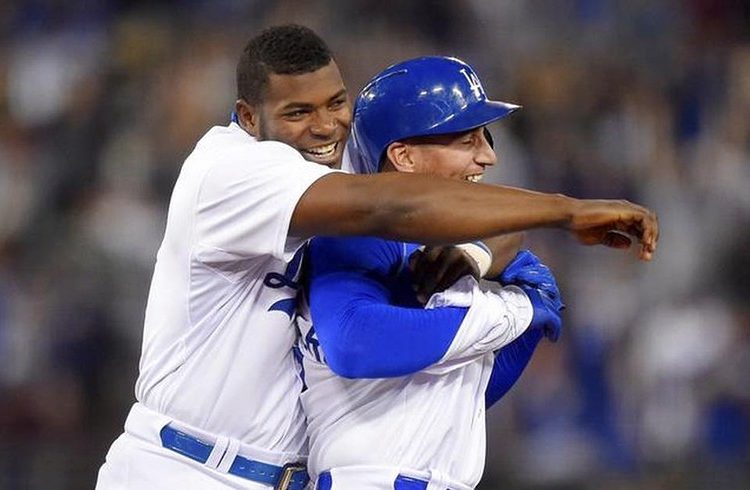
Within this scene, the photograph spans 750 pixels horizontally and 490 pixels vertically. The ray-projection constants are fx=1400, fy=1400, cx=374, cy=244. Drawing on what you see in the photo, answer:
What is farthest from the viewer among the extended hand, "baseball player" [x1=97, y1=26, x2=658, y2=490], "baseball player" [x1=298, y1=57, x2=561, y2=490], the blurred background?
the blurred background

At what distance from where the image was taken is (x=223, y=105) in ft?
20.3

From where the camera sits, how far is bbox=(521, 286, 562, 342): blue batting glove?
2.71 m

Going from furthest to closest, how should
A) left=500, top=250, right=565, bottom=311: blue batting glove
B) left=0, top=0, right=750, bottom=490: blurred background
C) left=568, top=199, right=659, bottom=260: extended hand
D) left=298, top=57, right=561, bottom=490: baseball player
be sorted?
1. left=0, top=0, right=750, bottom=490: blurred background
2. left=500, top=250, right=565, bottom=311: blue batting glove
3. left=298, top=57, right=561, bottom=490: baseball player
4. left=568, top=199, right=659, bottom=260: extended hand

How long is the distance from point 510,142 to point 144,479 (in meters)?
3.54

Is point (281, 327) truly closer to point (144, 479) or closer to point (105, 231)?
point (144, 479)

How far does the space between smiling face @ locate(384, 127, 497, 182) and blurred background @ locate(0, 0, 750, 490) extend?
9.23 ft

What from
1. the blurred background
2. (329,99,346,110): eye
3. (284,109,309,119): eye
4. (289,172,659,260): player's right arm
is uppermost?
(329,99,346,110): eye

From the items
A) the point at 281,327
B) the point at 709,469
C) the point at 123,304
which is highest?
the point at 281,327

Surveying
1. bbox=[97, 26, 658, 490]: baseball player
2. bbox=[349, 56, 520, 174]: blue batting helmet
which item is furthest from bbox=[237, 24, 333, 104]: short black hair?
bbox=[349, 56, 520, 174]: blue batting helmet

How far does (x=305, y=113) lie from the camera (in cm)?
284

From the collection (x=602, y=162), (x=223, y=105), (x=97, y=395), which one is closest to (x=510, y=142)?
(x=602, y=162)

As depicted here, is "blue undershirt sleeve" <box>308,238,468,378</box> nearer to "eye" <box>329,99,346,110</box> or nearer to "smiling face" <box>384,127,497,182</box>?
"smiling face" <box>384,127,497,182</box>

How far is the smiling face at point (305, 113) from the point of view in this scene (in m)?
2.82

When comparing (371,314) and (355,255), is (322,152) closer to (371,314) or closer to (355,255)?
(355,255)
